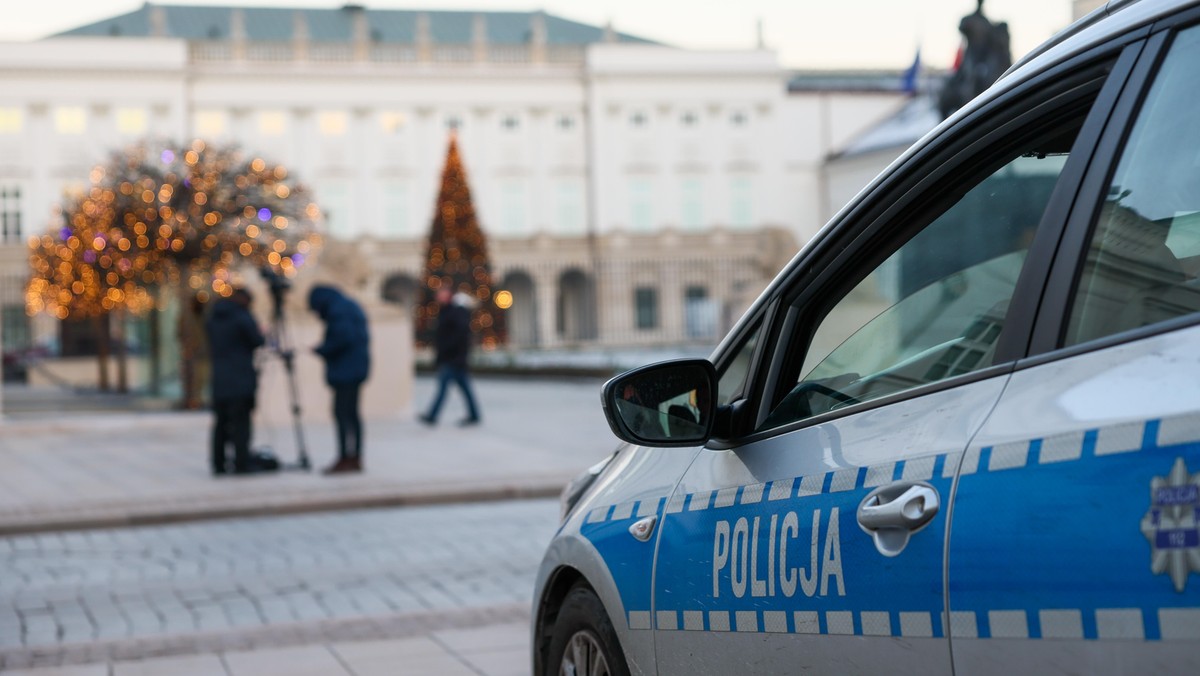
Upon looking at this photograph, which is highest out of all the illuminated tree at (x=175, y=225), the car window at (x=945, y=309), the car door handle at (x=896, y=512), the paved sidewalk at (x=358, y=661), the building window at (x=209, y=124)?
the building window at (x=209, y=124)

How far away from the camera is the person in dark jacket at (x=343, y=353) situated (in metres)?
13.4

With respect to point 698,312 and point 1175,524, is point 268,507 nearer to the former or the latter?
point 1175,524

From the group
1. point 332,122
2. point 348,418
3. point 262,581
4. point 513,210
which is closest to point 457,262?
point 513,210

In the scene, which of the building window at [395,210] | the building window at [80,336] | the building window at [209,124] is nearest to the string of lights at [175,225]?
the building window at [80,336]

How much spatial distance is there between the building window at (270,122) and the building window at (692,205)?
64.8ft

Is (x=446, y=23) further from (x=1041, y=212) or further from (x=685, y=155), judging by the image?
(x=1041, y=212)

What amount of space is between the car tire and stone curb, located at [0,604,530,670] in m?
2.74

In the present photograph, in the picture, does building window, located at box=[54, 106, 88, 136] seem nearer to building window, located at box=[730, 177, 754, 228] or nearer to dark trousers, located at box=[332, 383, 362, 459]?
building window, located at box=[730, 177, 754, 228]

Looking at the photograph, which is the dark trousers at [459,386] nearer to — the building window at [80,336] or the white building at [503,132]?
the building window at [80,336]

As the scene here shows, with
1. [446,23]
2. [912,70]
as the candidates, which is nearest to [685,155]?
[446,23]

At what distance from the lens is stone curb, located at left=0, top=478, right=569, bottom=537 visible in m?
10.7

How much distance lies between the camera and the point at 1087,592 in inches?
71.8

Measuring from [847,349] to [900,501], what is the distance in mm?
612

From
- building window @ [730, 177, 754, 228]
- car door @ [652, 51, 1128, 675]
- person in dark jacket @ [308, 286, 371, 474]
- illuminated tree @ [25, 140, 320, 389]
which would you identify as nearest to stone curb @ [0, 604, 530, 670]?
car door @ [652, 51, 1128, 675]
